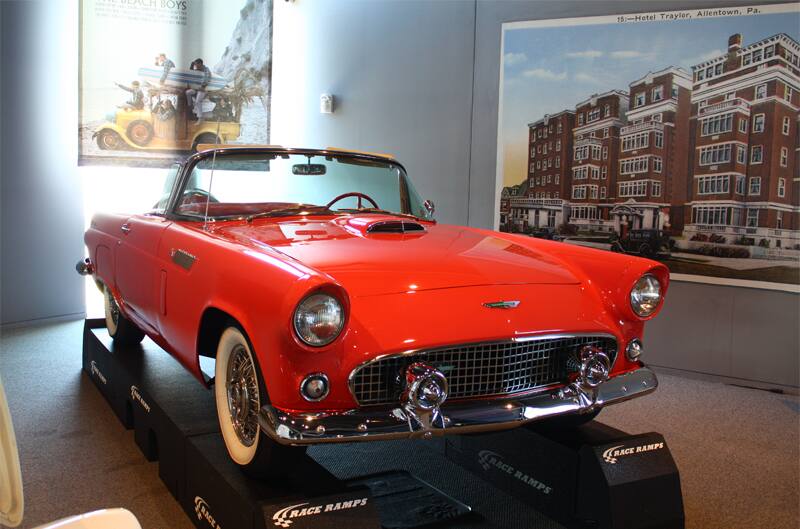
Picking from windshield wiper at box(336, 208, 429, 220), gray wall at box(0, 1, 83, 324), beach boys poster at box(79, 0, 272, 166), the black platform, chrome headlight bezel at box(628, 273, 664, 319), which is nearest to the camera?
the black platform

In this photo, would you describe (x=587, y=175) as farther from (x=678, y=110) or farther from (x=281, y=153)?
(x=281, y=153)

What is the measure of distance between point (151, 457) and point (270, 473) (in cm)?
105

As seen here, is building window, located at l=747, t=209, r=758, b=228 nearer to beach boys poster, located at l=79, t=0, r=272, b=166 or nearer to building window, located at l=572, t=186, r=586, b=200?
building window, located at l=572, t=186, r=586, b=200

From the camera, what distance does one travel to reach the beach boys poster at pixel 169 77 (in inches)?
225

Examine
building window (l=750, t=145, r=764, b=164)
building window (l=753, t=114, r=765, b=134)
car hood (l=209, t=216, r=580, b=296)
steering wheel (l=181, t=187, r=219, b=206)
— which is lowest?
car hood (l=209, t=216, r=580, b=296)

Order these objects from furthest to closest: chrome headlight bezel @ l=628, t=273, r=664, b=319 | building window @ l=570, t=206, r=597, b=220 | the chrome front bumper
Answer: building window @ l=570, t=206, r=597, b=220 → chrome headlight bezel @ l=628, t=273, r=664, b=319 → the chrome front bumper

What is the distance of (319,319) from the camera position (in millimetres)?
1904

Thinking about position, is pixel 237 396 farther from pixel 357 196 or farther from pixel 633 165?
pixel 633 165

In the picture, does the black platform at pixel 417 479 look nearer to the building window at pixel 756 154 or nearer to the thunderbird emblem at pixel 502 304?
the thunderbird emblem at pixel 502 304

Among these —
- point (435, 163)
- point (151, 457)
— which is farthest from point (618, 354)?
point (435, 163)

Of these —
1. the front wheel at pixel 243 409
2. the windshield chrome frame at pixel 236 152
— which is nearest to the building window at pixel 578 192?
the windshield chrome frame at pixel 236 152

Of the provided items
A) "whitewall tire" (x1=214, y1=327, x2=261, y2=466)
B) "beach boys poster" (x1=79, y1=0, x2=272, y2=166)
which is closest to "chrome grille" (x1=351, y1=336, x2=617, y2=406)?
"whitewall tire" (x1=214, y1=327, x2=261, y2=466)

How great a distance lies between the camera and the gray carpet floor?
2.62 m

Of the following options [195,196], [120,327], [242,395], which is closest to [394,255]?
[242,395]
